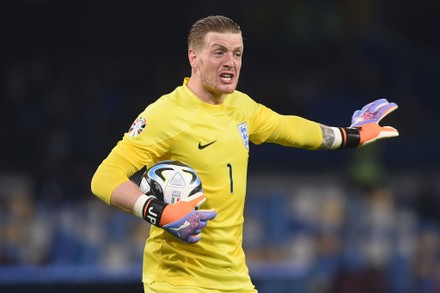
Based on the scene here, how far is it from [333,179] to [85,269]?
460 centimetres

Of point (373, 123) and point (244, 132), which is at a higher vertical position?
point (373, 123)

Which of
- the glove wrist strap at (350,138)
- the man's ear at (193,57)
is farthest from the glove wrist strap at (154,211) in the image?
the glove wrist strap at (350,138)

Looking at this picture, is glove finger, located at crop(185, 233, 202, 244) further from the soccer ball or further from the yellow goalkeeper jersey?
the yellow goalkeeper jersey

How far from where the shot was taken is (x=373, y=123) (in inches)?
226

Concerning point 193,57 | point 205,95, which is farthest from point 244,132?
point 193,57

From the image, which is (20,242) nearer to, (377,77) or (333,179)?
(333,179)

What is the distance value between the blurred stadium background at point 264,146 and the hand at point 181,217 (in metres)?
5.99

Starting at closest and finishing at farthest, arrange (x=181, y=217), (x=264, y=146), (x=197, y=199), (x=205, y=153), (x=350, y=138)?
(x=181, y=217)
(x=197, y=199)
(x=205, y=153)
(x=350, y=138)
(x=264, y=146)

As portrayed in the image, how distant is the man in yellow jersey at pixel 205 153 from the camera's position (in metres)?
4.94

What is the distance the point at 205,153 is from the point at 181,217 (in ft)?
1.70

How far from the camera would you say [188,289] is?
16.7ft

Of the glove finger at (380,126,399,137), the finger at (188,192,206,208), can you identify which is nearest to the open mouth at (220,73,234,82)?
the finger at (188,192,206,208)

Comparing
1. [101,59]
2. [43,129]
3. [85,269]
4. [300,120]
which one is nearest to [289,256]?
[85,269]

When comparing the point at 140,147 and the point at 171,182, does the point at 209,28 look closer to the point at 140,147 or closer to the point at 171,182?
the point at 140,147
